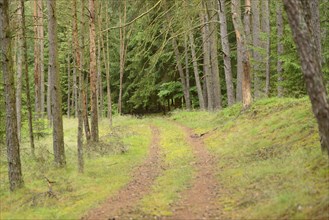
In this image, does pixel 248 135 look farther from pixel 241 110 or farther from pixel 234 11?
pixel 234 11

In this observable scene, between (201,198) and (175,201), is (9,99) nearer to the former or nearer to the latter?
(175,201)

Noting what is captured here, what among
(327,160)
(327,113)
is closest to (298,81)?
(327,160)

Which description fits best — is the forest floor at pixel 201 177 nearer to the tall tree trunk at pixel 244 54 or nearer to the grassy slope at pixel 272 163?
the grassy slope at pixel 272 163

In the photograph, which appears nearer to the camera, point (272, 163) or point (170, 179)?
point (272, 163)

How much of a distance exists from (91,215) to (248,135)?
785 centimetres

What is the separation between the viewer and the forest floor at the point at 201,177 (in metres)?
7.46

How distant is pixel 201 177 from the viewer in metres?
10.6

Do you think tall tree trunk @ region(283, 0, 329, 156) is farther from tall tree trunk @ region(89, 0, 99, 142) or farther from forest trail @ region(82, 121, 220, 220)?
tall tree trunk @ region(89, 0, 99, 142)

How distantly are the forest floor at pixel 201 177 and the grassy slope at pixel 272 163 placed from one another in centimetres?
2

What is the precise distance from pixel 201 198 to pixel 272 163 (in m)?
2.34

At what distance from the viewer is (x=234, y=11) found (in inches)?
693

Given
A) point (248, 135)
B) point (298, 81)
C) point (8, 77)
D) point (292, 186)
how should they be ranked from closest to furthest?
point (292, 186) < point (8, 77) < point (248, 135) < point (298, 81)

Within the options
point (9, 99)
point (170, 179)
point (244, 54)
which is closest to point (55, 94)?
point (9, 99)

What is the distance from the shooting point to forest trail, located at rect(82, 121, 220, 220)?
25.5 ft
